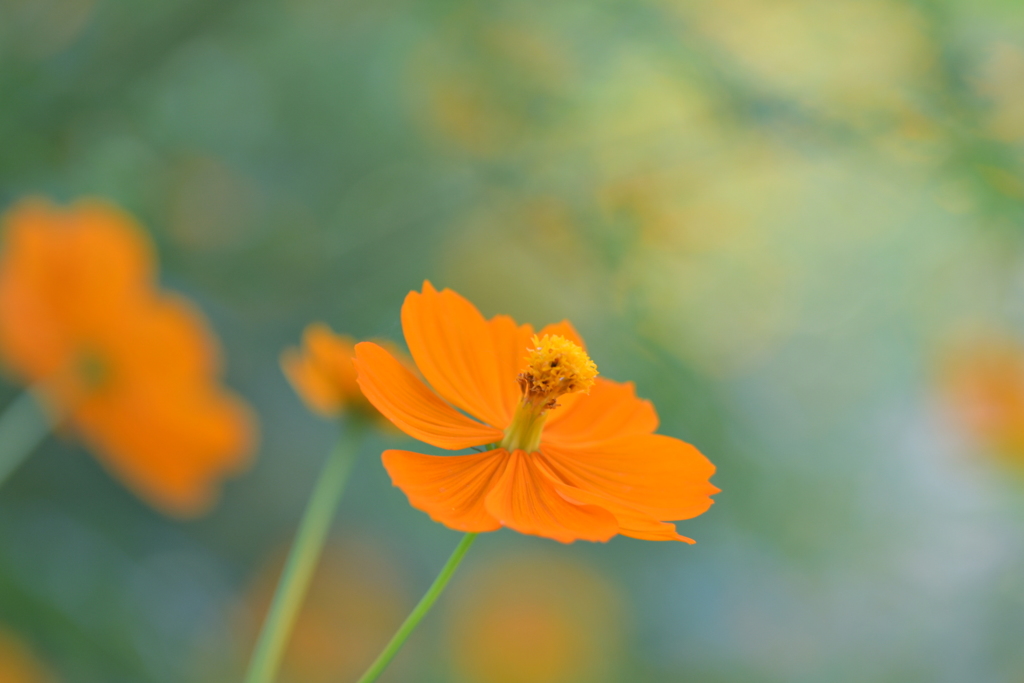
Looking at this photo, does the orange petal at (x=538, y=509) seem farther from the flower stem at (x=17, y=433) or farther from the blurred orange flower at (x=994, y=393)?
the blurred orange flower at (x=994, y=393)

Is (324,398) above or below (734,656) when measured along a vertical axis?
below

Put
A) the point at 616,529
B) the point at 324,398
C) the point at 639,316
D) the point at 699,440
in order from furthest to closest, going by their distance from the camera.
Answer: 1. the point at 699,440
2. the point at 639,316
3. the point at 324,398
4. the point at 616,529

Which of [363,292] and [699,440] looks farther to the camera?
[363,292]

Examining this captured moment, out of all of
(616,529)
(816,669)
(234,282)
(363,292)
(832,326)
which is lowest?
(616,529)

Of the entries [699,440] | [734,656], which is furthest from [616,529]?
[734,656]

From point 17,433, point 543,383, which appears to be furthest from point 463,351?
point 17,433

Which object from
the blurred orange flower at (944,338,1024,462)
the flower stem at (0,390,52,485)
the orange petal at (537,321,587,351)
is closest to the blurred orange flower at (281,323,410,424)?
the orange petal at (537,321,587,351)

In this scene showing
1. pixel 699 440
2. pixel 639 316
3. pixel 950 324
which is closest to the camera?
pixel 639 316

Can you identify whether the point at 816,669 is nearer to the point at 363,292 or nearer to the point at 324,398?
the point at 363,292

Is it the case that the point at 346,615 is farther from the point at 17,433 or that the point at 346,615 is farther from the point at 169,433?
the point at 169,433
